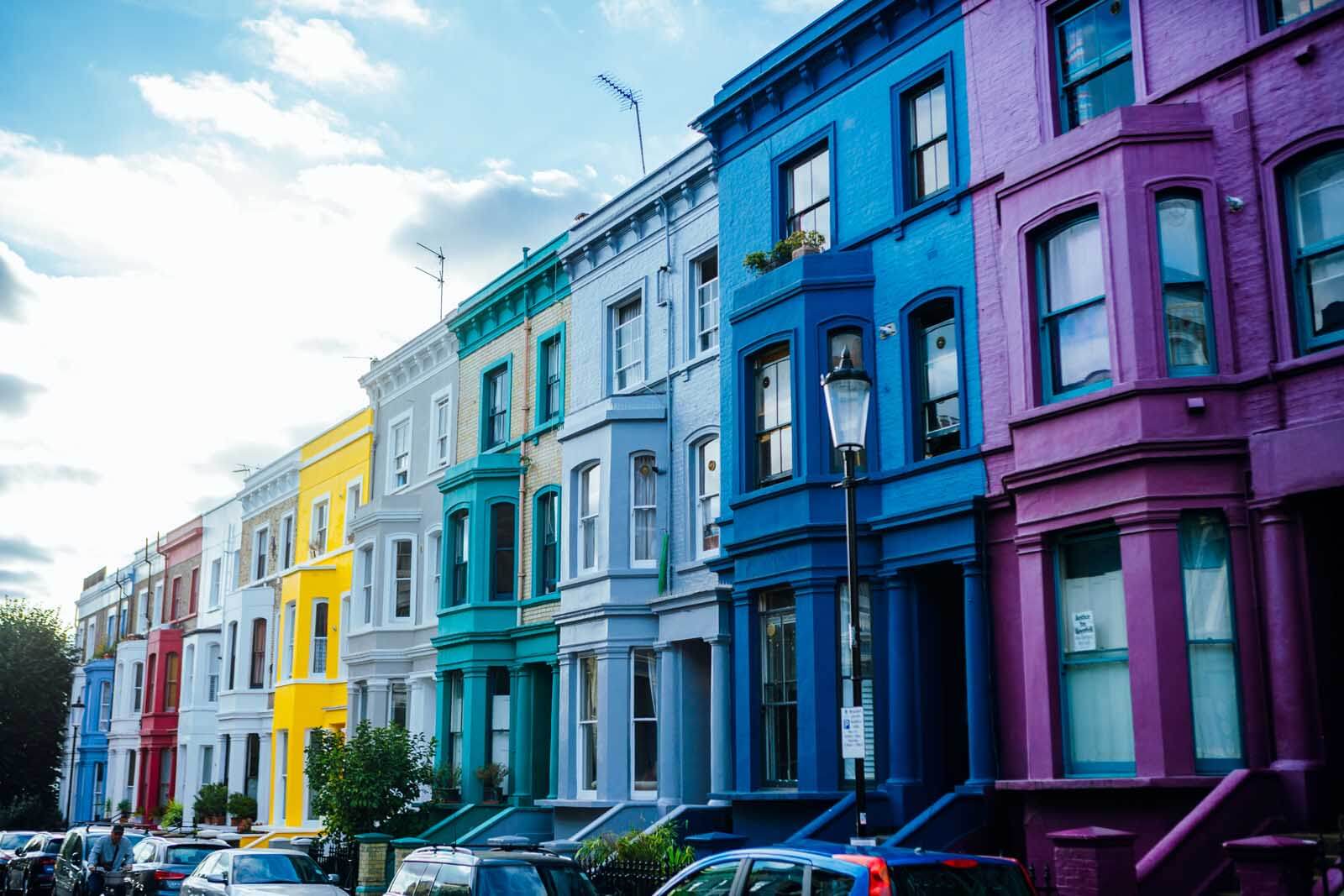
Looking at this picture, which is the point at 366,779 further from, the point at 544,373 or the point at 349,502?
the point at 349,502

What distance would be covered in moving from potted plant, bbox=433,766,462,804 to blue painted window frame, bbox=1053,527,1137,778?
52.3 feet

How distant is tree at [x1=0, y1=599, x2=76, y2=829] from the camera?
5866 centimetres

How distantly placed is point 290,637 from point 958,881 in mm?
32084

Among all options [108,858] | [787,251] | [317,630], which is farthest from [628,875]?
[317,630]

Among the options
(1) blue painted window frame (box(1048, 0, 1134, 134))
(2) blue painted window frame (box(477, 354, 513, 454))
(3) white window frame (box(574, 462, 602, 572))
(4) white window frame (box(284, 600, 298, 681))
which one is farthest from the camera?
(4) white window frame (box(284, 600, 298, 681))

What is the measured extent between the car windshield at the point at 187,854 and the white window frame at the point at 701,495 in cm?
943

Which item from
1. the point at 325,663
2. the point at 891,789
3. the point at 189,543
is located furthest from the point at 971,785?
the point at 189,543

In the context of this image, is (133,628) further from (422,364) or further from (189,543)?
(422,364)

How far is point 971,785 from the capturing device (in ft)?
55.4

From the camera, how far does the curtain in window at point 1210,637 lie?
566 inches

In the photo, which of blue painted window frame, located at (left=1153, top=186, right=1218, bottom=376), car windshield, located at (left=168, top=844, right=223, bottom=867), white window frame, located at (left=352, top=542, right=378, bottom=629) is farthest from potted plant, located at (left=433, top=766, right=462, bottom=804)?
blue painted window frame, located at (left=1153, top=186, right=1218, bottom=376)

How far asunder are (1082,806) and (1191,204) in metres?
6.78

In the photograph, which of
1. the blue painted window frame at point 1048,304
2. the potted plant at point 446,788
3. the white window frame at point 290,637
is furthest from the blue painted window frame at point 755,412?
the white window frame at point 290,637

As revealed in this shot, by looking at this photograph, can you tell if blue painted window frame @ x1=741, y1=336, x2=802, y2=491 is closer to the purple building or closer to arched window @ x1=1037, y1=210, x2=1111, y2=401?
the purple building
